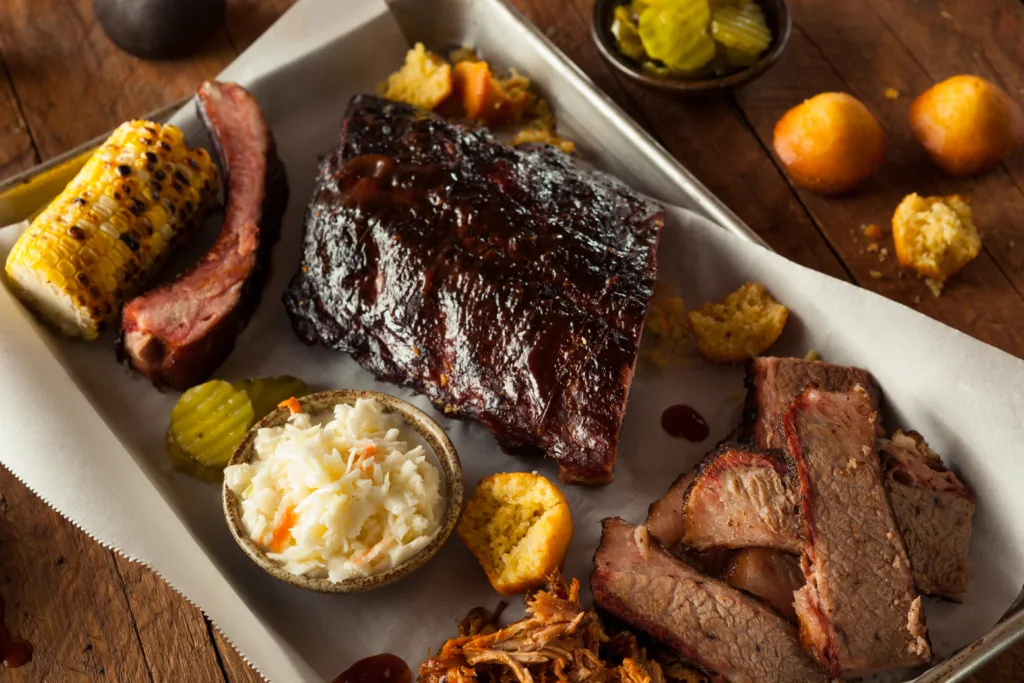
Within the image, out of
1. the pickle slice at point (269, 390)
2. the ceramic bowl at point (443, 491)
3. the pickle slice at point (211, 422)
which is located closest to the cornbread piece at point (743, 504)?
the ceramic bowl at point (443, 491)

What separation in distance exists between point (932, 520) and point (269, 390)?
277 centimetres

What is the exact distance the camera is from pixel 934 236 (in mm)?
4273

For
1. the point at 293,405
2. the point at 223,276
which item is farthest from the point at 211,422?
the point at 223,276

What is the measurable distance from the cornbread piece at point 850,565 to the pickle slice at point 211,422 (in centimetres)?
227

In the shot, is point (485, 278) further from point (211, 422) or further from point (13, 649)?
point (13, 649)

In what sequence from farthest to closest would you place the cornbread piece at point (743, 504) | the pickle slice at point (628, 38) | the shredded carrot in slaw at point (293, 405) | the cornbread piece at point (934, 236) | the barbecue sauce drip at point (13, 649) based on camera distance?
the pickle slice at point (628, 38), the cornbread piece at point (934, 236), the shredded carrot in slaw at point (293, 405), the barbecue sauce drip at point (13, 649), the cornbread piece at point (743, 504)

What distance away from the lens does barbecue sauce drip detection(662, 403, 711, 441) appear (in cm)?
411

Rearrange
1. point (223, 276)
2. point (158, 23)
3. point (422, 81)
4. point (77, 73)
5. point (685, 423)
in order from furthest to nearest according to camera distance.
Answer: point (77, 73) → point (158, 23) → point (422, 81) → point (223, 276) → point (685, 423)

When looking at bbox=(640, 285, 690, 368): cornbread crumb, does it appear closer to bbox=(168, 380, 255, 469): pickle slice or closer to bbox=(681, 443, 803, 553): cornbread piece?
bbox=(681, 443, 803, 553): cornbread piece

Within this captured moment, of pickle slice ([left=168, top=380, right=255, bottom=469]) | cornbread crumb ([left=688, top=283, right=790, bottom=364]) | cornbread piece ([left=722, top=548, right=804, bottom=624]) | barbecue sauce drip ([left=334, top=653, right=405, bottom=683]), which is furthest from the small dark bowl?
barbecue sauce drip ([left=334, top=653, right=405, bottom=683])

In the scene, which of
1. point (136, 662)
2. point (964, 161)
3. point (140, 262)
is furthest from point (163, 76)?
point (964, 161)

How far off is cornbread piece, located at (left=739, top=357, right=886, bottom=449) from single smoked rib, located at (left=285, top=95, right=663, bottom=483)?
0.60m

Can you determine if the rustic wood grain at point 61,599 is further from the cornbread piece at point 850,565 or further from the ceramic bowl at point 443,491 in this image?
the cornbread piece at point 850,565

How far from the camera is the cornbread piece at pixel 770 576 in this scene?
345 centimetres
